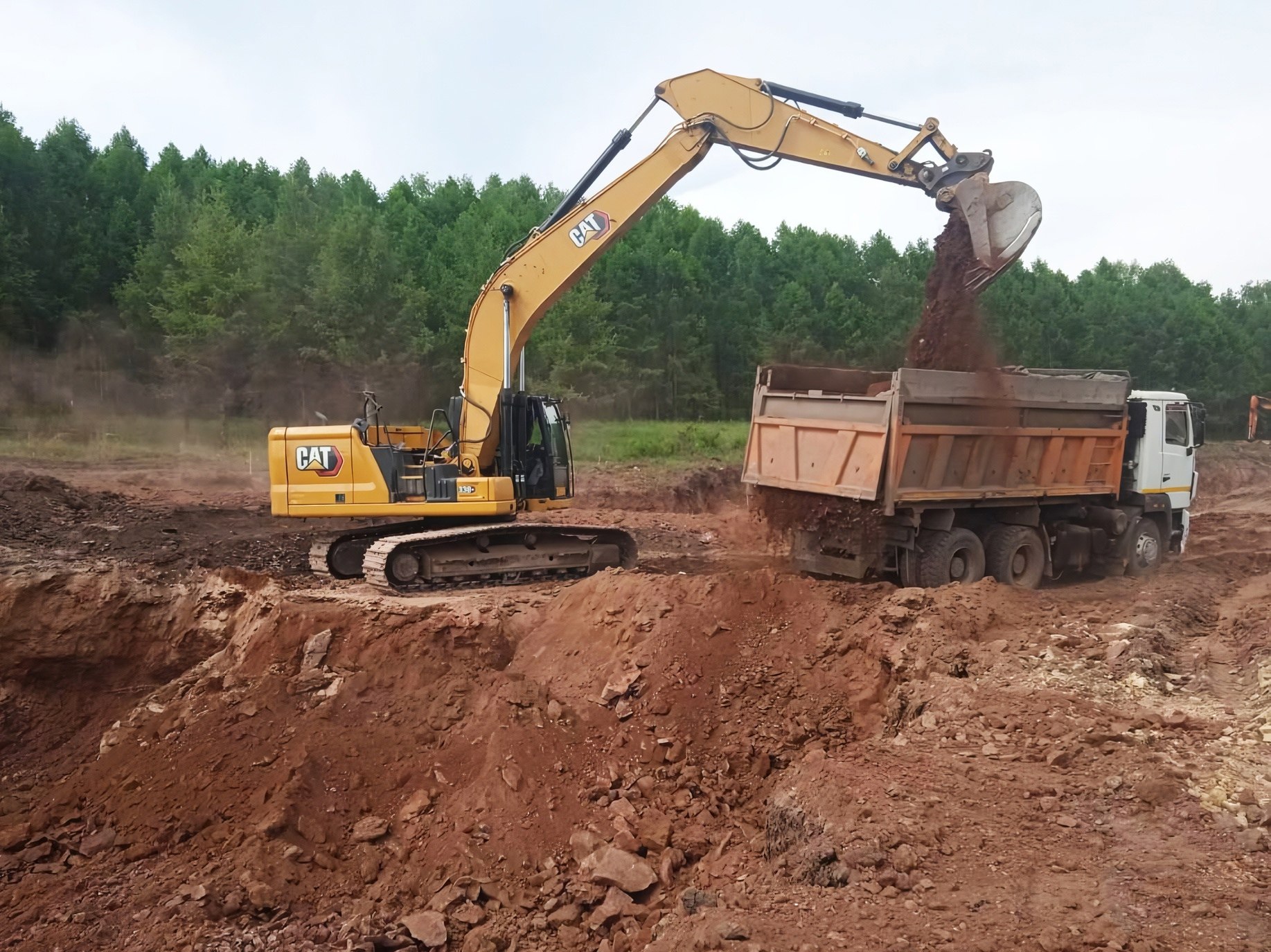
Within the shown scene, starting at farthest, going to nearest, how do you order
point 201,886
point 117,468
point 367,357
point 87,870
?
point 367,357
point 117,468
point 87,870
point 201,886

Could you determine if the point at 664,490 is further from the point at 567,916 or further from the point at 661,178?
the point at 567,916

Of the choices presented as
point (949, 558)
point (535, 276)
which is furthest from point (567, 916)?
point (535, 276)

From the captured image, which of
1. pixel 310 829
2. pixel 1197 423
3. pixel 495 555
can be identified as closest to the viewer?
pixel 310 829

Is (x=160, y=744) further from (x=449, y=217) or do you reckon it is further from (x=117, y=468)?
(x=449, y=217)

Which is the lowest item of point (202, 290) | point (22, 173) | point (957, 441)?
point (957, 441)

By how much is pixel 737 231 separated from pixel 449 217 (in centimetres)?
1549

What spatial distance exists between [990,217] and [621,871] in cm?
810

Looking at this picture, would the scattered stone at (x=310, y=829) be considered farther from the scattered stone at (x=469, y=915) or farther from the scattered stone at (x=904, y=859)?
the scattered stone at (x=904, y=859)

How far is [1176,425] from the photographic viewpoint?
11898 millimetres

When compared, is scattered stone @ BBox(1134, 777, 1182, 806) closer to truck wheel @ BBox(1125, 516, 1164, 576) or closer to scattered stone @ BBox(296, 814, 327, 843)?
scattered stone @ BBox(296, 814, 327, 843)

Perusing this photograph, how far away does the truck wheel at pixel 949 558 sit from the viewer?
9.68m

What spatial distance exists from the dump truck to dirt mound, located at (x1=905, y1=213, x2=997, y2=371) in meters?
0.49

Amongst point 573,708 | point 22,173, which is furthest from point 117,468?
point 22,173

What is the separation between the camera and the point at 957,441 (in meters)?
9.56
